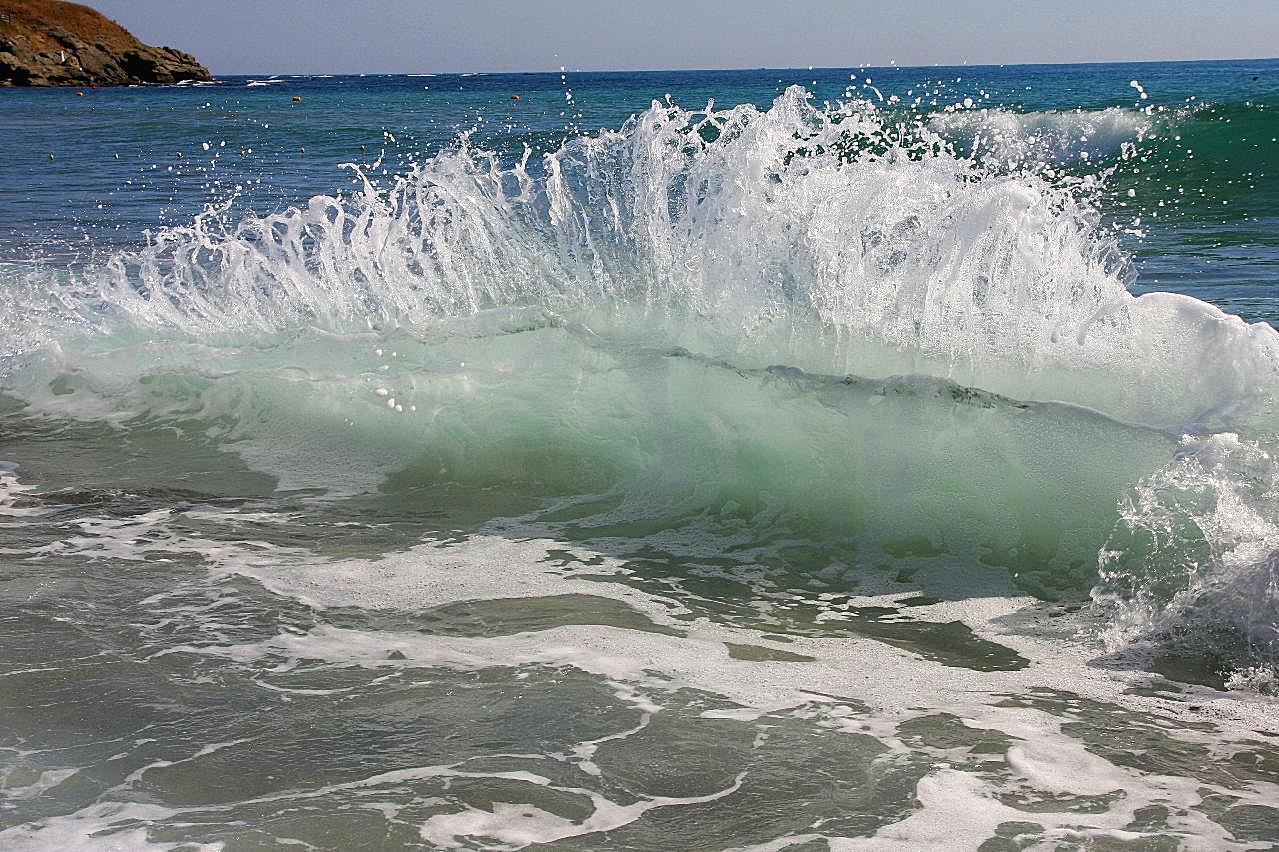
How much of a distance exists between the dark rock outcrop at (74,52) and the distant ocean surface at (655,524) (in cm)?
7004

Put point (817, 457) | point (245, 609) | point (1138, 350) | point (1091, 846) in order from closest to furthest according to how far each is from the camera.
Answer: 1. point (1091, 846)
2. point (245, 609)
3. point (1138, 350)
4. point (817, 457)

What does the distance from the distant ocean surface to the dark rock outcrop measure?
7004 cm

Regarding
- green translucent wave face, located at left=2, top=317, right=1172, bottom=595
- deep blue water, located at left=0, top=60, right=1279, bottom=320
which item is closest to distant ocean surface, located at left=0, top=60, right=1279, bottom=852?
green translucent wave face, located at left=2, top=317, right=1172, bottom=595

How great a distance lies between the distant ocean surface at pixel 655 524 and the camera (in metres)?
2.99

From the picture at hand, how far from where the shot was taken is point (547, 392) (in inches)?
254

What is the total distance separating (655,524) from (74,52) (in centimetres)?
7992

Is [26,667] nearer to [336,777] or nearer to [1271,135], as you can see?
[336,777]

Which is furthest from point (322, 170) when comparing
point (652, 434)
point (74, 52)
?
point (74, 52)

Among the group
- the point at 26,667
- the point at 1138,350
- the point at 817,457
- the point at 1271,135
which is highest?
the point at 1271,135

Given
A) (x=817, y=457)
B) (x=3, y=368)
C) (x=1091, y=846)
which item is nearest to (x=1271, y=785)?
(x=1091, y=846)

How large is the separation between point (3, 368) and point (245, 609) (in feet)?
14.2

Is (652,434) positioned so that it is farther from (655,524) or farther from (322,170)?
(322,170)

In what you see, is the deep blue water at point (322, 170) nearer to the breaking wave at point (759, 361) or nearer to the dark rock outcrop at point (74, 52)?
the breaking wave at point (759, 361)

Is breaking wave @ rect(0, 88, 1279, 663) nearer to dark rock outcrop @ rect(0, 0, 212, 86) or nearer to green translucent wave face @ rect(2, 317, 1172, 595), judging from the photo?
green translucent wave face @ rect(2, 317, 1172, 595)
